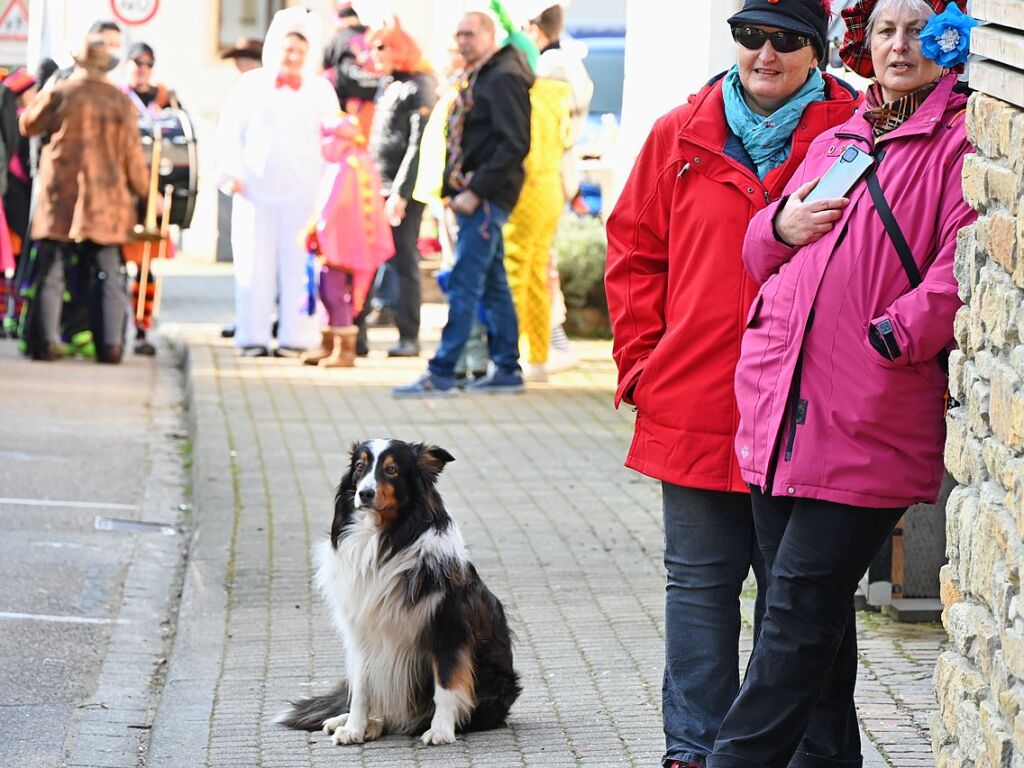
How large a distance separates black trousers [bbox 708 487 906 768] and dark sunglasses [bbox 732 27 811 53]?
1.08 metres

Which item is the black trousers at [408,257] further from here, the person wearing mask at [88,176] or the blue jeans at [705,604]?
the blue jeans at [705,604]

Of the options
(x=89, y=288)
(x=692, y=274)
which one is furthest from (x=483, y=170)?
(x=692, y=274)

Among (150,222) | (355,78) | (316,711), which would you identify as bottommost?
(316,711)

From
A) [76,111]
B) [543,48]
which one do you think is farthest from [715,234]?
[76,111]

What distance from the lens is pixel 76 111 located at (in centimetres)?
1369

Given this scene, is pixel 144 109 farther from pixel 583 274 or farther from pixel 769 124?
pixel 769 124

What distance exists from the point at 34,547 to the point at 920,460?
532 centimetres

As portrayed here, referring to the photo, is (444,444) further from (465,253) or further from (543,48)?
(543,48)

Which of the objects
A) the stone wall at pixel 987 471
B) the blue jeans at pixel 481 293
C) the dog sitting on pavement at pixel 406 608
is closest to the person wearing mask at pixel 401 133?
the blue jeans at pixel 481 293

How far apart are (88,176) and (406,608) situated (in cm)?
917

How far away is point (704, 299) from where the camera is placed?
4543 millimetres

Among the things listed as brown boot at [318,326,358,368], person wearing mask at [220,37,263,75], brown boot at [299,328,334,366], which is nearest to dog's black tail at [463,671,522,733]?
brown boot at [318,326,358,368]

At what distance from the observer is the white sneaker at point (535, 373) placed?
13422 mm

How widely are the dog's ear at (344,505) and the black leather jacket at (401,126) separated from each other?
817cm
